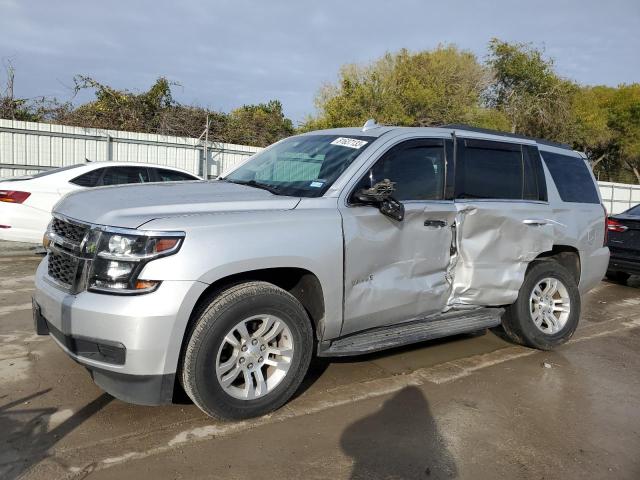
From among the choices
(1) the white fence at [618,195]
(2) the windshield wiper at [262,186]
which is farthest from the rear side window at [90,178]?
(1) the white fence at [618,195]

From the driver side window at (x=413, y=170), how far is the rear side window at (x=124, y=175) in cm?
552

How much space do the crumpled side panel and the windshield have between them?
1.09 metres

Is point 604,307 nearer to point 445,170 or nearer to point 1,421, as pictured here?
point 445,170

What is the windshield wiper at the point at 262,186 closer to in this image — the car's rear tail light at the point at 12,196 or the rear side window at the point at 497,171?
the rear side window at the point at 497,171

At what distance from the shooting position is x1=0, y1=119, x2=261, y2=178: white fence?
12570mm

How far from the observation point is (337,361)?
4.79 meters

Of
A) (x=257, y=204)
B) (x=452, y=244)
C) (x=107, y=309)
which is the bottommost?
(x=107, y=309)

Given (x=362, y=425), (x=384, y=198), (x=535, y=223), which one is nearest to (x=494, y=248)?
(x=535, y=223)

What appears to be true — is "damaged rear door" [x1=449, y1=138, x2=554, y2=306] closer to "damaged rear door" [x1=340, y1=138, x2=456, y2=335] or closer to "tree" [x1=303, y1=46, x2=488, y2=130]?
"damaged rear door" [x1=340, y1=138, x2=456, y2=335]

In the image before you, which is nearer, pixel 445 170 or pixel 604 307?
pixel 445 170

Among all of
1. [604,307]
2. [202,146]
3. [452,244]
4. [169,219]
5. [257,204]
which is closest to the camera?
[169,219]

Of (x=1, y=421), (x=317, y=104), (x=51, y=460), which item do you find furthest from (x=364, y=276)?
(x=317, y=104)

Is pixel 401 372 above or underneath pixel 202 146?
underneath

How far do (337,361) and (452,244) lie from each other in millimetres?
1393
